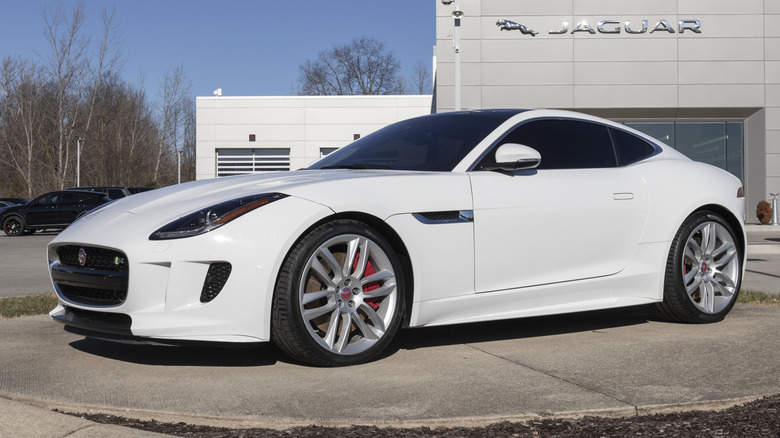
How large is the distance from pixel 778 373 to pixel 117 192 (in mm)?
28303

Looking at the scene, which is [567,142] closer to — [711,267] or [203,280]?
[711,267]

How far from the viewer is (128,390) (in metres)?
3.88

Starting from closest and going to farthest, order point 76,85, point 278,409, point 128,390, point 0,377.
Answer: point 278,409 → point 128,390 → point 0,377 → point 76,85

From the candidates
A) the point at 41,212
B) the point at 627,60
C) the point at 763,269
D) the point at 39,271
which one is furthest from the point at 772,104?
the point at 39,271

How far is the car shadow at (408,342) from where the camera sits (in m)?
4.64

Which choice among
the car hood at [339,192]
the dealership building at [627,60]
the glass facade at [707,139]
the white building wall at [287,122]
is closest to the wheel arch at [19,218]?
the white building wall at [287,122]

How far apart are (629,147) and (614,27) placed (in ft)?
87.8

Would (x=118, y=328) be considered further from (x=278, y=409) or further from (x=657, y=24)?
(x=657, y=24)

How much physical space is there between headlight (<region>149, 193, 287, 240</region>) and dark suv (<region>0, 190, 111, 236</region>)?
2494cm

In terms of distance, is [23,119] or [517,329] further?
[23,119]

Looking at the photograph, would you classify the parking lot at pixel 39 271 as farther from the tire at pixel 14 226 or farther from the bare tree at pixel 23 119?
the bare tree at pixel 23 119

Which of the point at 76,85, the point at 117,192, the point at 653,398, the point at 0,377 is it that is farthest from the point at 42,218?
the point at 76,85

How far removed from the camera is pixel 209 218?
415 centimetres

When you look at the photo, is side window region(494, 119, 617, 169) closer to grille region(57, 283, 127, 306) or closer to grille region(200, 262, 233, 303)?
grille region(200, 262, 233, 303)
